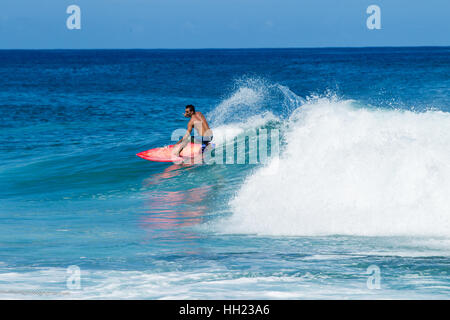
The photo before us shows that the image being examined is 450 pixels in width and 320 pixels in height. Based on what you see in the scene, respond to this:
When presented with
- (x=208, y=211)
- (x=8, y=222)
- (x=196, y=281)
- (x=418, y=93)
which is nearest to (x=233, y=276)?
(x=196, y=281)

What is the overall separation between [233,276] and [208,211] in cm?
359

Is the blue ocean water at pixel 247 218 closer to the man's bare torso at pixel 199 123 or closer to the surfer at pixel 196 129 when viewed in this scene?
the surfer at pixel 196 129

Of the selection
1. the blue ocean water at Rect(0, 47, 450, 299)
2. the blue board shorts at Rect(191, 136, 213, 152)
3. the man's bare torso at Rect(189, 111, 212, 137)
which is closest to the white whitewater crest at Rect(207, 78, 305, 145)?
the blue ocean water at Rect(0, 47, 450, 299)

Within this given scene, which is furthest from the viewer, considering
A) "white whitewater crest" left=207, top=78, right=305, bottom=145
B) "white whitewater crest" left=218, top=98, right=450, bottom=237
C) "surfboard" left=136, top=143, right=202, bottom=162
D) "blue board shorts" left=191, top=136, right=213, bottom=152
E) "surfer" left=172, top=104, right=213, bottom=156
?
"white whitewater crest" left=207, top=78, right=305, bottom=145

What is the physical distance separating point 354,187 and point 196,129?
4.58 metres

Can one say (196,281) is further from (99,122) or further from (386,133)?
(99,122)

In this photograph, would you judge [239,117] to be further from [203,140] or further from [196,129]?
[196,129]

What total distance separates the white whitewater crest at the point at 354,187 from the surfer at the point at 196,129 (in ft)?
7.60

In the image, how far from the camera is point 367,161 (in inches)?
346

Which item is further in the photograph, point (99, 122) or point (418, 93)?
point (418, 93)

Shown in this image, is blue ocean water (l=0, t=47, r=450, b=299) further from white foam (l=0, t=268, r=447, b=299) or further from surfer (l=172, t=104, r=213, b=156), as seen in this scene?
surfer (l=172, t=104, r=213, b=156)

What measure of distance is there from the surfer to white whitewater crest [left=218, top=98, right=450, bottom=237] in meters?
2.32

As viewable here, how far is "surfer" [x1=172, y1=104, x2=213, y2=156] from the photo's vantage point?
38.7 feet
